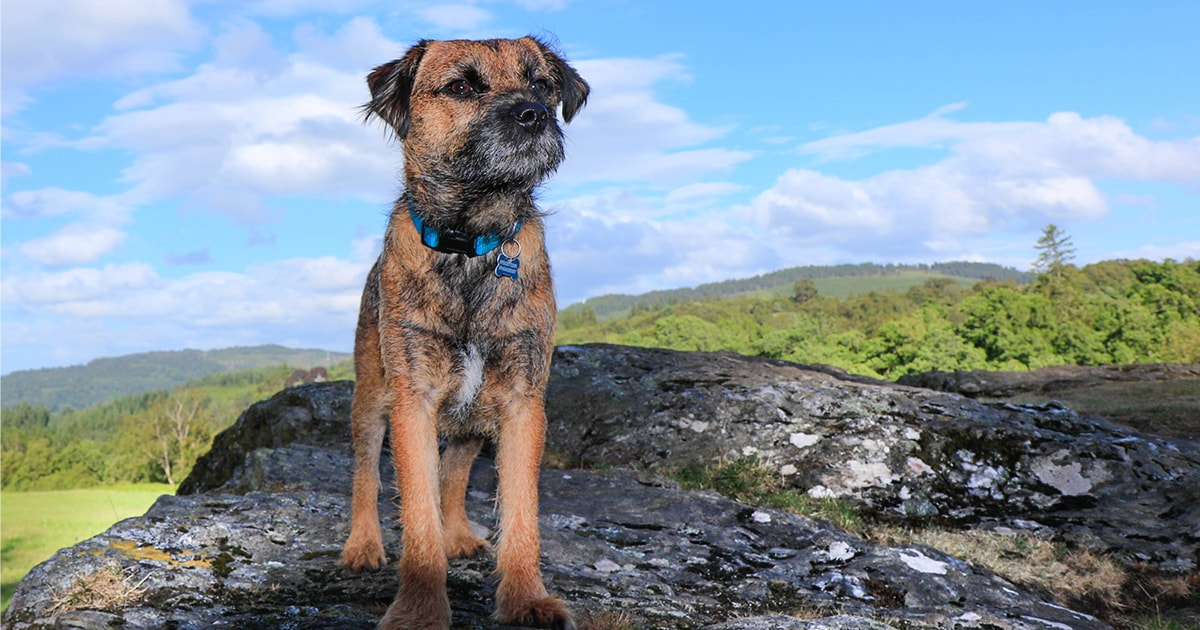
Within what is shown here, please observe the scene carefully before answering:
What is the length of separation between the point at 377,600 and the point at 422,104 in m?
2.81

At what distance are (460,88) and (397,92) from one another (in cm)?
50

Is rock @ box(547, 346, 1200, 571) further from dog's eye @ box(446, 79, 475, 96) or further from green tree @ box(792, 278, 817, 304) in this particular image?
green tree @ box(792, 278, 817, 304)

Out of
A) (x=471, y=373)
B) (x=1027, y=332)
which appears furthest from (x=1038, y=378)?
(x=1027, y=332)

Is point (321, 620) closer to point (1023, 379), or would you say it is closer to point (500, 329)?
point (500, 329)

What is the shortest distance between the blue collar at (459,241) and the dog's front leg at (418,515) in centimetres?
81

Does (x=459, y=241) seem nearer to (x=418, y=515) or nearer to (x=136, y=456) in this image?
(x=418, y=515)

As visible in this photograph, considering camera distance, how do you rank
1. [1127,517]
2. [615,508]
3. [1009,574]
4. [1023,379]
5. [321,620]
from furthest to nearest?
[1023,379] → [1127,517] → [1009,574] → [615,508] → [321,620]

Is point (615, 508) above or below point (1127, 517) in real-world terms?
above

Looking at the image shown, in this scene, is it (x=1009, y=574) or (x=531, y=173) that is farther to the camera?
(x=1009, y=574)

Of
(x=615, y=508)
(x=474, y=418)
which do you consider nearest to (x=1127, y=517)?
(x=615, y=508)

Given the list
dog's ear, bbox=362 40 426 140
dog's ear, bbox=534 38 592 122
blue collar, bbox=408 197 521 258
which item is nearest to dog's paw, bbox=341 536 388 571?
blue collar, bbox=408 197 521 258

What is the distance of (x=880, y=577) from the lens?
5363mm

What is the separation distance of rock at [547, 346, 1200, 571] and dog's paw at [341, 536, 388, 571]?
512cm

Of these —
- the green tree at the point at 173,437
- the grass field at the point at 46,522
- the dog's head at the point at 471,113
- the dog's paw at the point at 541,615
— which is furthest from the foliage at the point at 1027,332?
the green tree at the point at 173,437
